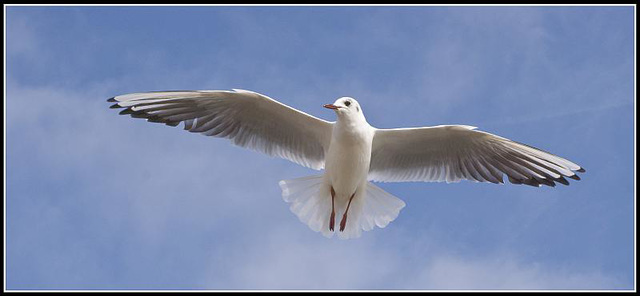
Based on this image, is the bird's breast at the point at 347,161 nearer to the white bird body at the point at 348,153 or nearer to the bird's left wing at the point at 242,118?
the white bird body at the point at 348,153

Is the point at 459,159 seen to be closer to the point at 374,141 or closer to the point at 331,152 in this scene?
the point at 374,141

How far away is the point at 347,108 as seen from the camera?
23.9 ft

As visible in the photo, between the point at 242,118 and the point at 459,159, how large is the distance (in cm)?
176

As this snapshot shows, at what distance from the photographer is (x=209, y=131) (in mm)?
7758

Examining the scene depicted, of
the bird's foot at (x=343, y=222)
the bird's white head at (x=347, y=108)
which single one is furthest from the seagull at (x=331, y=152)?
the bird's white head at (x=347, y=108)

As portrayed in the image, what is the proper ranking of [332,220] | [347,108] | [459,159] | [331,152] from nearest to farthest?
A: [347,108]
[331,152]
[332,220]
[459,159]

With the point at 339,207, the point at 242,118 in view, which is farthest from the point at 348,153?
the point at 242,118

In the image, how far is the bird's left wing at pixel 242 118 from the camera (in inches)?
299

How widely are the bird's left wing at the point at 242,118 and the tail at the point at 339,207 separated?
12.5 inches

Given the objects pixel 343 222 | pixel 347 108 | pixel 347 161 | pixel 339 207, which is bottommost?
pixel 343 222

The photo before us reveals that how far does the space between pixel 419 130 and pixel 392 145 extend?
0.33 metres

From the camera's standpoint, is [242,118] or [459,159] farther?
[459,159]

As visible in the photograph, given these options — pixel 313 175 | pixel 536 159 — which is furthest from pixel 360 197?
pixel 536 159

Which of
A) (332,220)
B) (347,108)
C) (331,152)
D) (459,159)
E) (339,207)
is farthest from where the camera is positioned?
(459,159)
